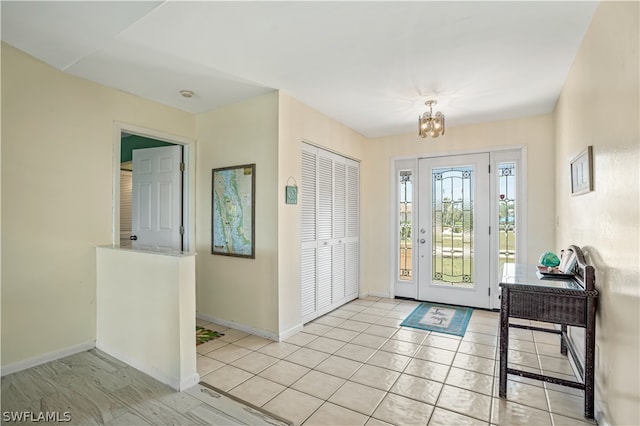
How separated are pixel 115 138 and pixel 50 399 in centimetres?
222

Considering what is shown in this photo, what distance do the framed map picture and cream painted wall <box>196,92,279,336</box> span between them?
0.07 m

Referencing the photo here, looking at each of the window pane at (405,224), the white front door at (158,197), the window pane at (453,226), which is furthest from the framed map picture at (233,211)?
the window pane at (453,226)

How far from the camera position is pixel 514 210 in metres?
4.04

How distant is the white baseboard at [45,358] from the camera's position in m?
2.45

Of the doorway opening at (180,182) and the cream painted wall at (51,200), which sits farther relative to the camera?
the doorway opening at (180,182)

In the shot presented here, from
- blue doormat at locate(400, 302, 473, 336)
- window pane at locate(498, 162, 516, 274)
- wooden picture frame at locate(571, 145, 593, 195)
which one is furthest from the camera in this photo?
window pane at locate(498, 162, 516, 274)

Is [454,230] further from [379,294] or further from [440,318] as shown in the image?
[379,294]

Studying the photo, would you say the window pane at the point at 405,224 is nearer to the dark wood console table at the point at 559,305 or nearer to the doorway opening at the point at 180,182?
the dark wood console table at the point at 559,305

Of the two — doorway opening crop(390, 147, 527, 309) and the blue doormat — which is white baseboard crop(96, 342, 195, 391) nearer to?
the blue doormat

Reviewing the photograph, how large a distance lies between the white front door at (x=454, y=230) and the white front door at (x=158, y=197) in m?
3.21

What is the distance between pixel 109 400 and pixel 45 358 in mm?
986

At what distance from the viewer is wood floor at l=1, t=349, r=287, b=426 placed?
1.95m

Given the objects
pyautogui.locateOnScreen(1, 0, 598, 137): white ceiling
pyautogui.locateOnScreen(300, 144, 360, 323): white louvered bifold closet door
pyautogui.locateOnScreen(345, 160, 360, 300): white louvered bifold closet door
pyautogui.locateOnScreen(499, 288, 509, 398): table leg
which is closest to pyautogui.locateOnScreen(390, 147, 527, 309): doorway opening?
pyautogui.locateOnScreen(345, 160, 360, 300): white louvered bifold closet door

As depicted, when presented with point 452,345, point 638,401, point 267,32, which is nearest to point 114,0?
point 267,32
